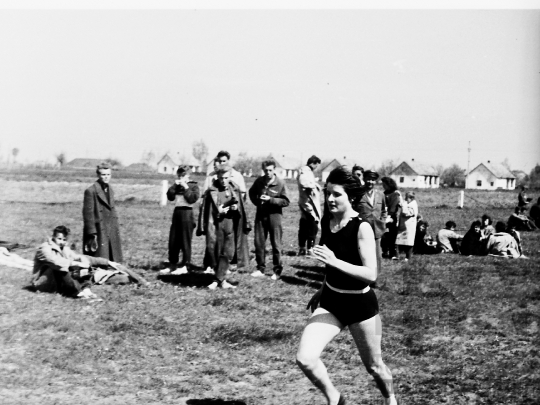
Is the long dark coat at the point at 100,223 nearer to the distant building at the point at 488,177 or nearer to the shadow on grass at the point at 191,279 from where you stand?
the shadow on grass at the point at 191,279

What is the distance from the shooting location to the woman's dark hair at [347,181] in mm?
4570

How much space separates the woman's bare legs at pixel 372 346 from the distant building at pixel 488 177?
104 metres

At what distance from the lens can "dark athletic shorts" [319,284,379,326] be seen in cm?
448

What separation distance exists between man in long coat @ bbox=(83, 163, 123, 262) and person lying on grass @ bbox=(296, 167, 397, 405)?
19.2 ft

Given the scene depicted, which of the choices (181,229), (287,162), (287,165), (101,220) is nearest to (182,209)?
(181,229)

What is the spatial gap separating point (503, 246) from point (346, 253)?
31.4 feet

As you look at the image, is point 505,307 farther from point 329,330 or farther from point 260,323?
point 329,330

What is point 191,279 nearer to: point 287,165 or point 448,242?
point 448,242

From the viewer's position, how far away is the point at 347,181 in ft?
15.0

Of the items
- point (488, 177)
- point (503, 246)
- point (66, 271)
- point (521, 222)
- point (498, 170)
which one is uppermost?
point (66, 271)

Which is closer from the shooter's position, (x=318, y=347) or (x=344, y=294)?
(x=318, y=347)

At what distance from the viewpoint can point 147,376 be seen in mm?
5910

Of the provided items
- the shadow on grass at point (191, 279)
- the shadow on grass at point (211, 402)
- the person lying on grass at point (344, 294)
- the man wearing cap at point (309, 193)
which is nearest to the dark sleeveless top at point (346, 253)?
the person lying on grass at point (344, 294)

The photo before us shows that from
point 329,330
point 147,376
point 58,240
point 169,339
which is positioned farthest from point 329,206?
point 58,240
